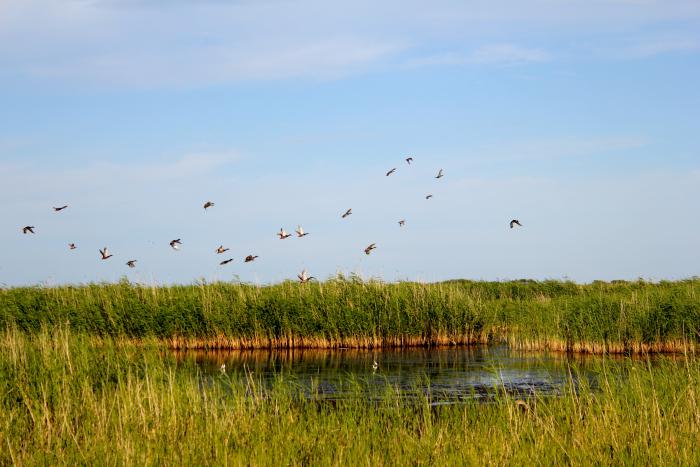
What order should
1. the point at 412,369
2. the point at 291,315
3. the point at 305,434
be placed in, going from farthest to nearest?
the point at 291,315 → the point at 412,369 → the point at 305,434

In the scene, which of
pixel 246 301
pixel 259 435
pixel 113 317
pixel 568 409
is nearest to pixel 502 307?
pixel 246 301

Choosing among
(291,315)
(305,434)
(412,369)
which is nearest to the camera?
(305,434)

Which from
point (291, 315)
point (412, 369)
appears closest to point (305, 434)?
point (412, 369)

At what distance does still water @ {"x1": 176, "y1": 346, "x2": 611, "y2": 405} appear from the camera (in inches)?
702

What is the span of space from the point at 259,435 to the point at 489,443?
2.98m

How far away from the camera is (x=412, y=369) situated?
72.6 ft

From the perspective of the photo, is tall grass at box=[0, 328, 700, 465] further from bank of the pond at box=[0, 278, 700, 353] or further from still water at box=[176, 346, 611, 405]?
bank of the pond at box=[0, 278, 700, 353]

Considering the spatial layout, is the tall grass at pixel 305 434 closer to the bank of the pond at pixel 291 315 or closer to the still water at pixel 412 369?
the still water at pixel 412 369

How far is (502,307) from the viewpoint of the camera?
3569 centimetres

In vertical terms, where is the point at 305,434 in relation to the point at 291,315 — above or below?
below

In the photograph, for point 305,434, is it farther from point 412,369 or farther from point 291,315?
point 291,315

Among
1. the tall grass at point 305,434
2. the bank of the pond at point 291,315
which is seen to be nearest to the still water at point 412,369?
the bank of the pond at point 291,315

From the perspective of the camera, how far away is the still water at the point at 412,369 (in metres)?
17.8

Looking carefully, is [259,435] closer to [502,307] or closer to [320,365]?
[320,365]
